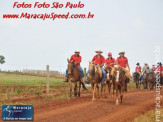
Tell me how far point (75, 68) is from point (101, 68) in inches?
106

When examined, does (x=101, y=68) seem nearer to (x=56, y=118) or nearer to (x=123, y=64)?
(x=123, y=64)

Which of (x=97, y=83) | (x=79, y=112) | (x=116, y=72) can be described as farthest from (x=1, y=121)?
(x=97, y=83)

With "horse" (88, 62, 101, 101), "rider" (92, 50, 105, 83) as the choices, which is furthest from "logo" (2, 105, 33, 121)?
"rider" (92, 50, 105, 83)

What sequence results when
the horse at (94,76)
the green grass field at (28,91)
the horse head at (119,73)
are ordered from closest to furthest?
the horse head at (119,73)
the horse at (94,76)
the green grass field at (28,91)

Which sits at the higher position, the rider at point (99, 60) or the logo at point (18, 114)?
the rider at point (99, 60)

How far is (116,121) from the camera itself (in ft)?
40.5

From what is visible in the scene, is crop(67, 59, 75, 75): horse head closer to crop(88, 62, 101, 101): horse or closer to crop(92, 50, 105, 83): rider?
crop(92, 50, 105, 83): rider

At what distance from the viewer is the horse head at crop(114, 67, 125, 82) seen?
17.5m

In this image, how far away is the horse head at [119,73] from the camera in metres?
17.5

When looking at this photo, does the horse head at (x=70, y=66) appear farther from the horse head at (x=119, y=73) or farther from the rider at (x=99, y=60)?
the horse head at (x=119, y=73)

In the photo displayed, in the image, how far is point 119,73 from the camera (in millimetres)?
17672

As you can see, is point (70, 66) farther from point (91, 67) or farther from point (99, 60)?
point (91, 67)

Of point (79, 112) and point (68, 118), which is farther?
point (79, 112)

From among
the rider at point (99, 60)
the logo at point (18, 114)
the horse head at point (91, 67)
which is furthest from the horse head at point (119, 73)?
the logo at point (18, 114)
